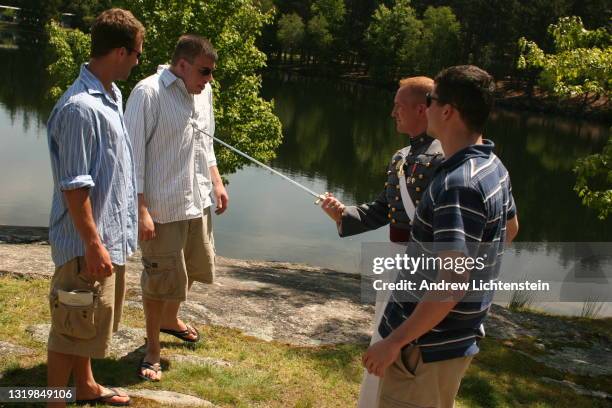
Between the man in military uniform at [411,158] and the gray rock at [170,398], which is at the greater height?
the man in military uniform at [411,158]

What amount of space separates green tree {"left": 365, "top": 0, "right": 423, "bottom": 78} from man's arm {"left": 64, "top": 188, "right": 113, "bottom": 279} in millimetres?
67097

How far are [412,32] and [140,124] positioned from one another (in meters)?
68.1

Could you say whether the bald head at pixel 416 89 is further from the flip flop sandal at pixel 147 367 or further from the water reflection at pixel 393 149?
the water reflection at pixel 393 149

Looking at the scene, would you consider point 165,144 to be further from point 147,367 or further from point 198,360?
point 198,360

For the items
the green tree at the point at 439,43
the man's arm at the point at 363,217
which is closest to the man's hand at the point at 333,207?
the man's arm at the point at 363,217

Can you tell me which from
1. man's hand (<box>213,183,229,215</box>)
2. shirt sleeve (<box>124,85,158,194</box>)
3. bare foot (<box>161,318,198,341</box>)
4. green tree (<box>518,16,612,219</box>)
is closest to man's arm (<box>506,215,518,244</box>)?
shirt sleeve (<box>124,85,158,194</box>)

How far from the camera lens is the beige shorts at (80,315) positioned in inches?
143

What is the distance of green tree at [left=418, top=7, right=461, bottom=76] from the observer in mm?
67812

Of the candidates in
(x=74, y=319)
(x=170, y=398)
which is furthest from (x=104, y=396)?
(x=74, y=319)

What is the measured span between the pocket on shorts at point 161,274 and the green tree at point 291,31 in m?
73.8

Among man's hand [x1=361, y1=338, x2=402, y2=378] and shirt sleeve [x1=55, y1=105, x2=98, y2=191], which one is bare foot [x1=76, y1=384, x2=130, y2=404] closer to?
shirt sleeve [x1=55, y1=105, x2=98, y2=191]

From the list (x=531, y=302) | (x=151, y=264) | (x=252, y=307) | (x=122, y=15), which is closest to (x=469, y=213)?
(x=122, y=15)

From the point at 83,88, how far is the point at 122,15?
0.44 meters

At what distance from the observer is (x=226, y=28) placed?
16875 millimetres
